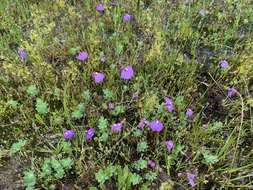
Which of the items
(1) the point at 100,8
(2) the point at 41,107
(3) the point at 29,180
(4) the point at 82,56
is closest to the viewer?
(3) the point at 29,180

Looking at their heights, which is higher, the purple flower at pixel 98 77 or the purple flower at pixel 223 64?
the purple flower at pixel 223 64

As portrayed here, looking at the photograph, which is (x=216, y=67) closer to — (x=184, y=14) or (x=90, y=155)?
(x=184, y=14)

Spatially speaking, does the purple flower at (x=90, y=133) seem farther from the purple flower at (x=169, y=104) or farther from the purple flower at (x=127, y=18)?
the purple flower at (x=127, y=18)

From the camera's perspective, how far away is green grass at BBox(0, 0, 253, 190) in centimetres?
273

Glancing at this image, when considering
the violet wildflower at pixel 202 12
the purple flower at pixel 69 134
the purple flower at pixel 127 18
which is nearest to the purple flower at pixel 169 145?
the purple flower at pixel 69 134

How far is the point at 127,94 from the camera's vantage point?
314cm

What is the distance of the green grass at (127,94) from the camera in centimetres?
273

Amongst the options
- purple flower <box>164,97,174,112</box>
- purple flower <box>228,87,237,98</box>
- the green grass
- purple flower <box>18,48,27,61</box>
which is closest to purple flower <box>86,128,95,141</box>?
the green grass

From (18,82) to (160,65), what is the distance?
1.21 metres

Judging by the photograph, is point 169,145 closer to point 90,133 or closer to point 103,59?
point 90,133

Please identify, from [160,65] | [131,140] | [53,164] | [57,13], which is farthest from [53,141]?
[57,13]

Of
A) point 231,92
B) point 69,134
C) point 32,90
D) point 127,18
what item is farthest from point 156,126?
point 127,18

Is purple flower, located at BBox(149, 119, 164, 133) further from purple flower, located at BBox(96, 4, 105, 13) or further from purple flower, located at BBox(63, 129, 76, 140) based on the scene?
purple flower, located at BBox(96, 4, 105, 13)

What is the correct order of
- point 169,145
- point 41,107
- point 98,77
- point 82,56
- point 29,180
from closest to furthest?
point 29,180, point 169,145, point 41,107, point 98,77, point 82,56
